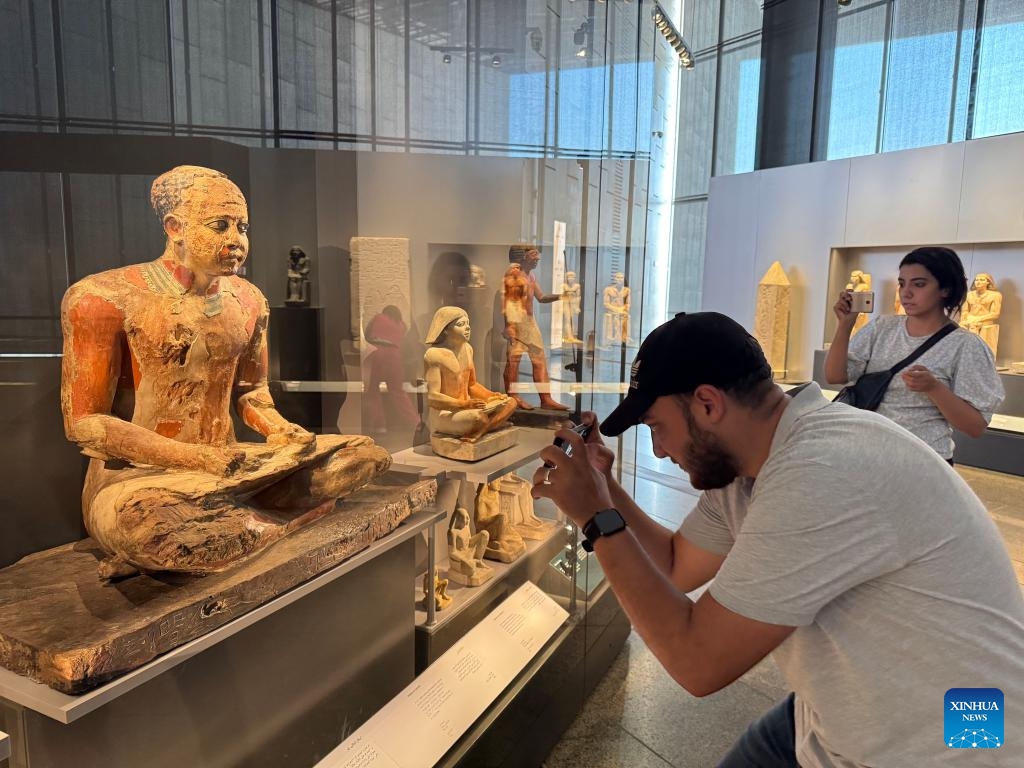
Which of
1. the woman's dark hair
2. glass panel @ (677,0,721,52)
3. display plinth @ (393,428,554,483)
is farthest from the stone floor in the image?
glass panel @ (677,0,721,52)

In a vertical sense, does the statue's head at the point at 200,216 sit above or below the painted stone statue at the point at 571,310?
above

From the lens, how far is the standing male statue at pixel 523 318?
3.03m

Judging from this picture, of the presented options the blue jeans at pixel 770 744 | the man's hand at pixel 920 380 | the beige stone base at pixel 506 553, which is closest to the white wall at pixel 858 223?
the man's hand at pixel 920 380

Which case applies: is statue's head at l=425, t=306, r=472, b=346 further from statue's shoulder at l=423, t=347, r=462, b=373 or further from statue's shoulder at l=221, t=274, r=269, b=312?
statue's shoulder at l=221, t=274, r=269, b=312

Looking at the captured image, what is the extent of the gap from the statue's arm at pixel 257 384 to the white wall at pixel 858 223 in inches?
317

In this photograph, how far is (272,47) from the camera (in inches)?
85.6

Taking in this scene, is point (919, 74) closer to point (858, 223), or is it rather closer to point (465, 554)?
point (858, 223)

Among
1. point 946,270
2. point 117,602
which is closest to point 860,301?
point 946,270

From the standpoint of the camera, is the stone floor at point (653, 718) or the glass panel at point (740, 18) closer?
the stone floor at point (653, 718)

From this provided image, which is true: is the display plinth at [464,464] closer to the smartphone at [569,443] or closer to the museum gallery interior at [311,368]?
the museum gallery interior at [311,368]

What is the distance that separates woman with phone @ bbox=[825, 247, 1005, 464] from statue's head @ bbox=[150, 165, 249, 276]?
2.42 metres

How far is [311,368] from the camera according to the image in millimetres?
2488

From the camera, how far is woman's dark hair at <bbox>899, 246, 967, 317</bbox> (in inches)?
105

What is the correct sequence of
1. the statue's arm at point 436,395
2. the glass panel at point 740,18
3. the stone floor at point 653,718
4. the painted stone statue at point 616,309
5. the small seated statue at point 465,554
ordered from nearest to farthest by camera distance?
1. the stone floor at point 653,718
2. the small seated statue at point 465,554
3. the statue's arm at point 436,395
4. the painted stone statue at point 616,309
5. the glass panel at point 740,18
